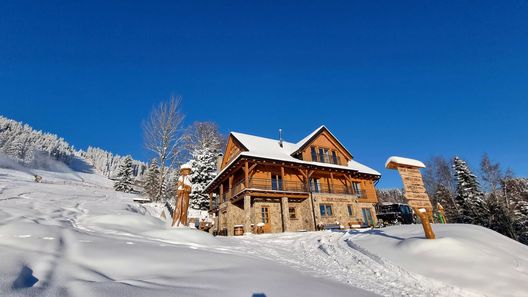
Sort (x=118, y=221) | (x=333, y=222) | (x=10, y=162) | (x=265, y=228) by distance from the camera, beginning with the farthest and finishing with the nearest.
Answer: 1. (x=10, y=162)
2. (x=333, y=222)
3. (x=265, y=228)
4. (x=118, y=221)

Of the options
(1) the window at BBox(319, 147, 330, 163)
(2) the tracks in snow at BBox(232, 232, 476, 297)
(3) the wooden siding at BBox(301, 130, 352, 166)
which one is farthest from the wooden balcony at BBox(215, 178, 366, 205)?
(2) the tracks in snow at BBox(232, 232, 476, 297)

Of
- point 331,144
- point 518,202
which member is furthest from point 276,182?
point 518,202

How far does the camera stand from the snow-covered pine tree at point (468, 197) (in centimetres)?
Result: 2908

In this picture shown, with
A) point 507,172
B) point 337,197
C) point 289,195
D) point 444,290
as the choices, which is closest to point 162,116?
point 289,195

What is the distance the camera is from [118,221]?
26.6 ft

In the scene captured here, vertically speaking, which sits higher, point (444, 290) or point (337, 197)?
point (337, 197)

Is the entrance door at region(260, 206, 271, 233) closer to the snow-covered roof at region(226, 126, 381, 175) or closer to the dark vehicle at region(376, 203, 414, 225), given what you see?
the snow-covered roof at region(226, 126, 381, 175)

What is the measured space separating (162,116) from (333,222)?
1773cm

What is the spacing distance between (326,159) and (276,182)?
614 centimetres

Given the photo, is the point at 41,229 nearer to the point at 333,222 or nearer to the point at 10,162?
the point at 333,222

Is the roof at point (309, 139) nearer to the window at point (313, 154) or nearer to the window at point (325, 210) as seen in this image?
the window at point (313, 154)

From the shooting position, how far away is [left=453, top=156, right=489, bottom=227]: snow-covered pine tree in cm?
2908

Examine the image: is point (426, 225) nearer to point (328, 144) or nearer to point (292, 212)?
point (292, 212)

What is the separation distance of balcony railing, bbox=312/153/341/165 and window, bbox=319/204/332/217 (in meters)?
4.35
